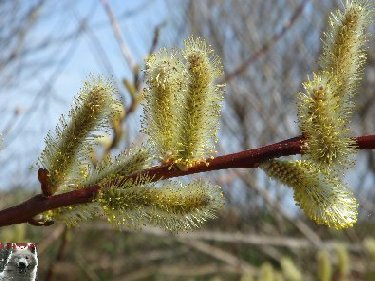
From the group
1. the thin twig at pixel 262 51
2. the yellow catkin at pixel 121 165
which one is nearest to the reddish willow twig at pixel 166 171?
the yellow catkin at pixel 121 165

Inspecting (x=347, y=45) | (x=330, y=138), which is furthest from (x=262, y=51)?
(x=330, y=138)

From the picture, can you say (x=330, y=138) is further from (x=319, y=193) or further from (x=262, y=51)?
(x=262, y=51)

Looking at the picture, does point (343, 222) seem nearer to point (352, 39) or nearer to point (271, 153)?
point (271, 153)

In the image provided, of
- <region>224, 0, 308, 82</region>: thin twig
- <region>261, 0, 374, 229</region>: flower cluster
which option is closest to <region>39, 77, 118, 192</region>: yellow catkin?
<region>261, 0, 374, 229</region>: flower cluster

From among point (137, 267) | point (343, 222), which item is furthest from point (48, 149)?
point (137, 267)

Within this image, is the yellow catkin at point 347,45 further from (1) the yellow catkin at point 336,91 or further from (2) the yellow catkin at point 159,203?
(2) the yellow catkin at point 159,203

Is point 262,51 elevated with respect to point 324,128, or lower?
elevated
